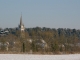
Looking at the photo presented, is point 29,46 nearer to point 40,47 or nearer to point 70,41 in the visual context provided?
point 40,47

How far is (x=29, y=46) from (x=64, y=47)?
553 centimetres

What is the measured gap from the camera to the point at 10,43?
4125 centimetres

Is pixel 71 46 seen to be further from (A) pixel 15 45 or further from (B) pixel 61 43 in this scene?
(A) pixel 15 45

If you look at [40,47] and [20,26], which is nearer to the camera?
[40,47]

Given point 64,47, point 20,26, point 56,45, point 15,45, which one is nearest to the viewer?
point 56,45

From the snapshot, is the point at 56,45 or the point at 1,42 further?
the point at 1,42

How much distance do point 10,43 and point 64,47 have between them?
32.3 feet

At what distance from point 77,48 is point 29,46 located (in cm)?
755

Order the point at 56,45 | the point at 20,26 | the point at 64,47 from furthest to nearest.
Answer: the point at 20,26, the point at 64,47, the point at 56,45

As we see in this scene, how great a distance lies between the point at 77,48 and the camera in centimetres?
3719

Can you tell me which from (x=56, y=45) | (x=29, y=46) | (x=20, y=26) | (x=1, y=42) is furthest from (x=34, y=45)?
(x=20, y=26)

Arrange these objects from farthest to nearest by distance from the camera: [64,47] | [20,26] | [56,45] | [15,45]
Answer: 1. [20,26]
2. [15,45]
3. [64,47]
4. [56,45]

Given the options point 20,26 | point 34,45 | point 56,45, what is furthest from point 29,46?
point 20,26

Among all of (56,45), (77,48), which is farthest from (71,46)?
(56,45)
